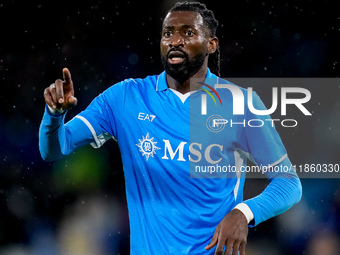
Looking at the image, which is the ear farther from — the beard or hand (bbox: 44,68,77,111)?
hand (bbox: 44,68,77,111)

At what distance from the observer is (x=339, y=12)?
13.9 ft

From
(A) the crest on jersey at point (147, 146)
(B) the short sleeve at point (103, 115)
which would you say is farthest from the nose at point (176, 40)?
(A) the crest on jersey at point (147, 146)

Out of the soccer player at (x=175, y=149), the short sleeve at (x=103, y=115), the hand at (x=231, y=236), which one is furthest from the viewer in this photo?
the short sleeve at (x=103, y=115)

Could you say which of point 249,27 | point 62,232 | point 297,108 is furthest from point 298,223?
point 62,232

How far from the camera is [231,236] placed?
6.01ft

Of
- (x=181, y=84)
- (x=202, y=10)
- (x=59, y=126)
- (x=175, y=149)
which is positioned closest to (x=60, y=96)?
(x=59, y=126)

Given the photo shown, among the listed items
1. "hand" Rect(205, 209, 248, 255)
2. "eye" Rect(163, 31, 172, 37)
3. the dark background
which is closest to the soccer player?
"eye" Rect(163, 31, 172, 37)

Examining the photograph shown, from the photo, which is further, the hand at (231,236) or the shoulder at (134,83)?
the shoulder at (134,83)

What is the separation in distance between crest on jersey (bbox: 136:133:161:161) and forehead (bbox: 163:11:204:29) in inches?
21.7

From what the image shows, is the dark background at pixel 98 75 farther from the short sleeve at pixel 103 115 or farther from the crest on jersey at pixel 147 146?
the crest on jersey at pixel 147 146

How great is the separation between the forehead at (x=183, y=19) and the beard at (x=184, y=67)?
0.45 ft

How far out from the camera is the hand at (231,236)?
5.98 ft

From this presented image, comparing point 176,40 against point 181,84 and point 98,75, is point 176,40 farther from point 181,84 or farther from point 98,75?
point 98,75

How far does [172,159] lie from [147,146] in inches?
5.3
